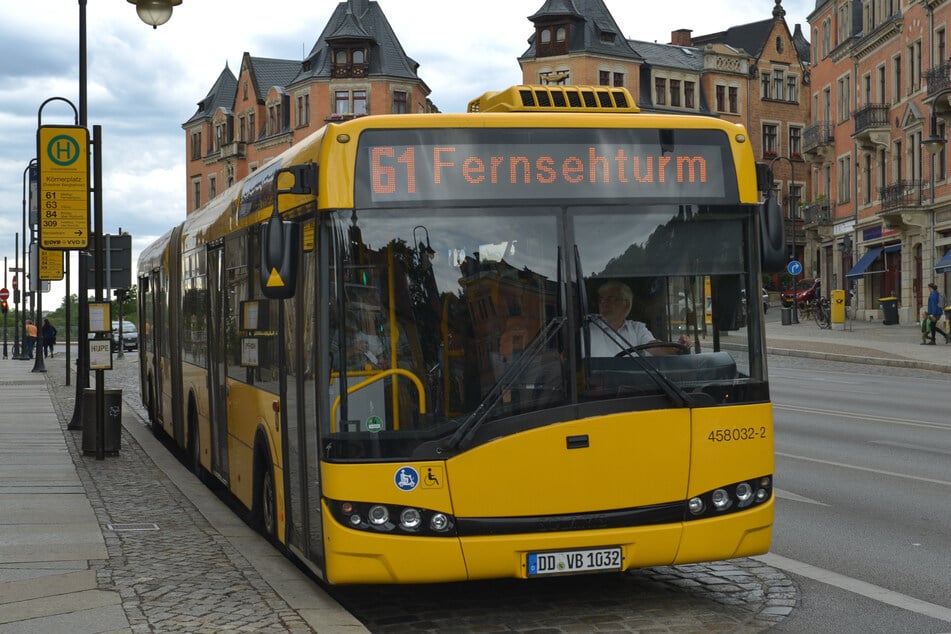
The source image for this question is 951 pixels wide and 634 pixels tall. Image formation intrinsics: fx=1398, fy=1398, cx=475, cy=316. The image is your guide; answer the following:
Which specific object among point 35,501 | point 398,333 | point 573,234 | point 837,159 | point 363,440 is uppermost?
point 837,159

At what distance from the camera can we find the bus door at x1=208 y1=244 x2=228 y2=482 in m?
11.5

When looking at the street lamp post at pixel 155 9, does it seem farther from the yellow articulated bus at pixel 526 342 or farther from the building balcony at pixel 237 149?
the building balcony at pixel 237 149

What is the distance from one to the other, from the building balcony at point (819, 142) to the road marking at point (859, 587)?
205 ft

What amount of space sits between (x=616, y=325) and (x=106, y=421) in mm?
9518

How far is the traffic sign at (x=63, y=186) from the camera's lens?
17.5 metres

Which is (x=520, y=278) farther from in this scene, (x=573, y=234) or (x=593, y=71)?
(x=593, y=71)

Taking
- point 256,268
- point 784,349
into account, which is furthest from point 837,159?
point 256,268

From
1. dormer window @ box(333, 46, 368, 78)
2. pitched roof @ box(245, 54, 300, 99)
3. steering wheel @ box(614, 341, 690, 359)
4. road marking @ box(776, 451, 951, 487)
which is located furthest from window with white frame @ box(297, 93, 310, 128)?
steering wheel @ box(614, 341, 690, 359)

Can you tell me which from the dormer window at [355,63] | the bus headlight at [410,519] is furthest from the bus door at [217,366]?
the dormer window at [355,63]

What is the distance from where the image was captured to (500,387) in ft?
22.7

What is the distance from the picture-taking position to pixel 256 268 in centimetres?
961

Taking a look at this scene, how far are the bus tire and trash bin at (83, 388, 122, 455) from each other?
595 cm

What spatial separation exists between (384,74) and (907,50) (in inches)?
1580

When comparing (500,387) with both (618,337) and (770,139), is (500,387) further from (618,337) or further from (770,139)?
(770,139)
